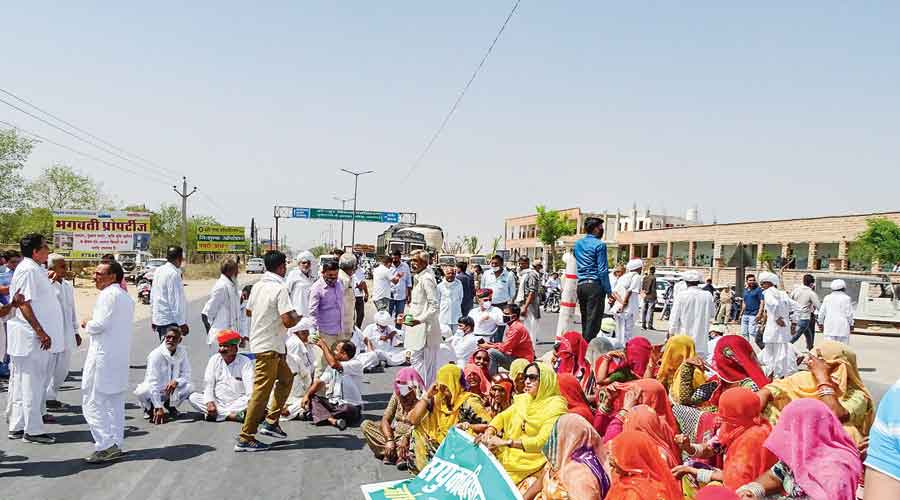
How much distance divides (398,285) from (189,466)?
828cm

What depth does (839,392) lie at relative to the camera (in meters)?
4.03

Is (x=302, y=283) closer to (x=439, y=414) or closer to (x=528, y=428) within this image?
(x=439, y=414)

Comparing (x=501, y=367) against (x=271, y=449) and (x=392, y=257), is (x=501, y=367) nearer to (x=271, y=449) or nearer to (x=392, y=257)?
(x=271, y=449)

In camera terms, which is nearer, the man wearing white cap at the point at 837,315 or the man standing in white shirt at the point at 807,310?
the man wearing white cap at the point at 837,315

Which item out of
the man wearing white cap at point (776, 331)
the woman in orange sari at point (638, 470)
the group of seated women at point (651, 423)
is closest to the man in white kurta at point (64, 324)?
the group of seated women at point (651, 423)

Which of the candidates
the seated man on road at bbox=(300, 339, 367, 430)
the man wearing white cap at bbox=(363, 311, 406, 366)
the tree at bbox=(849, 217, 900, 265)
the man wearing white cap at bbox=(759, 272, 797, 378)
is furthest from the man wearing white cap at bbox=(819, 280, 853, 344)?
the tree at bbox=(849, 217, 900, 265)

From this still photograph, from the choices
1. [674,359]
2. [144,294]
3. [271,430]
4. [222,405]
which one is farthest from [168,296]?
[144,294]

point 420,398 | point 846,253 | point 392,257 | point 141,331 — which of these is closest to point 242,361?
point 420,398

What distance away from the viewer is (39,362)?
17.9ft

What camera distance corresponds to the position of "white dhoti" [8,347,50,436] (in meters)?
5.38

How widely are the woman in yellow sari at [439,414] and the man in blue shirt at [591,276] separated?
6.29ft

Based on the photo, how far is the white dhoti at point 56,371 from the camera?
6305 mm

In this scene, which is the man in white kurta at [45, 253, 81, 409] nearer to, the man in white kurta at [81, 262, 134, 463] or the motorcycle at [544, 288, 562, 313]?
the man in white kurta at [81, 262, 134, 463]

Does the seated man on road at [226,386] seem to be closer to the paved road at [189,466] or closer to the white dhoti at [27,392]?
the paved road at [189,466]
